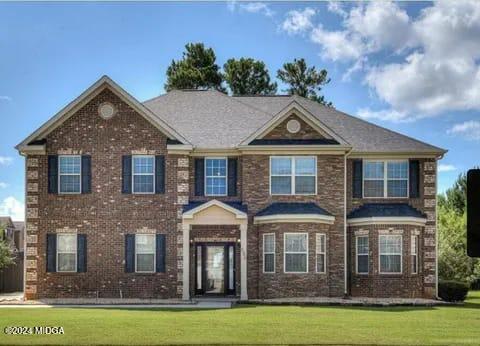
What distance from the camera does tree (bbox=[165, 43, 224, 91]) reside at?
54.5m

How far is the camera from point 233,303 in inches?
1163

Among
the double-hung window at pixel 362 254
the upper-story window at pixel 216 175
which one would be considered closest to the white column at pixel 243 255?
the upper-story window at pixel 216 175

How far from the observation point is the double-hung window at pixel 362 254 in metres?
32.9

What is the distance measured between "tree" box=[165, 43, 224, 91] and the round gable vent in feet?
72.3

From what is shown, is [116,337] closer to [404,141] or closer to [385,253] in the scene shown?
[385,253]

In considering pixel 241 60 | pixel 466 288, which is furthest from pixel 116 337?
pixel 241 60

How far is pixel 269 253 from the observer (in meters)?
31.9

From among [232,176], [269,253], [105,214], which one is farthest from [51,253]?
[269,253]

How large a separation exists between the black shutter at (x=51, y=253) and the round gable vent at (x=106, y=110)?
206 inches

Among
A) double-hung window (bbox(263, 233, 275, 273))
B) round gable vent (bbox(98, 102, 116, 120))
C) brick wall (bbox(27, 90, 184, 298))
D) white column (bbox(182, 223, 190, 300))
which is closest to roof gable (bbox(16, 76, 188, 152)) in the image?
brick wall (bbox(27, 90, 184, 298))

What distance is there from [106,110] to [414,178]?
42.9 ft

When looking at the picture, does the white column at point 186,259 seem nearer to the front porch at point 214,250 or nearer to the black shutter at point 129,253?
the front porch at point 214,250

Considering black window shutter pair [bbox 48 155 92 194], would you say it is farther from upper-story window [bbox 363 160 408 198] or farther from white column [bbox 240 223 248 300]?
upper-story window [bbox 363 160 408 198]

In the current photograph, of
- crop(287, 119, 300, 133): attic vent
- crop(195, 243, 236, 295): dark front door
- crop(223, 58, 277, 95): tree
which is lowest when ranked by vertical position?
crop(195, 243, 236, 295): dark front door
